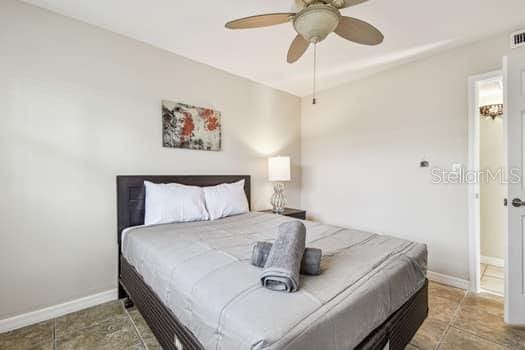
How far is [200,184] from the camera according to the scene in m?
2.85

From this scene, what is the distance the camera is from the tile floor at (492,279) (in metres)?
2.53

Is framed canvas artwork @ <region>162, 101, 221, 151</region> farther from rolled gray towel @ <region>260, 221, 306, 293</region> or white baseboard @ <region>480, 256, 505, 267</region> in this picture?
white baseboard @ <region>480, 256, 505, 267</region>

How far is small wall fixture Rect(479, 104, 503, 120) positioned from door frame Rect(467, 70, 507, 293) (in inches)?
46.6

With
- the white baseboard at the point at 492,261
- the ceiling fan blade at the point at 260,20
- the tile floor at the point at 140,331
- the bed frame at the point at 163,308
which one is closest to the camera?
the bed frame at the point at 163,308

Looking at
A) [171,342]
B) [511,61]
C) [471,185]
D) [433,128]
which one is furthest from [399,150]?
[171,342]

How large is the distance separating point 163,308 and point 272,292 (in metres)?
0.75

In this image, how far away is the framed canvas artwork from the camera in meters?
2.66

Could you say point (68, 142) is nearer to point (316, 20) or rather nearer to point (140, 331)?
point (140, 331)

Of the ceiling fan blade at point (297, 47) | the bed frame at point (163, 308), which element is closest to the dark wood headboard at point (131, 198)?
the bed frame at point (163, 308)

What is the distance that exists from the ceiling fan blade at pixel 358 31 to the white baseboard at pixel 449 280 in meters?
2.56

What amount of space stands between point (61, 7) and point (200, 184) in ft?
6.39

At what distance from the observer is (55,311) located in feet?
6.62

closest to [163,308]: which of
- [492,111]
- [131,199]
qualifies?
[131,199]

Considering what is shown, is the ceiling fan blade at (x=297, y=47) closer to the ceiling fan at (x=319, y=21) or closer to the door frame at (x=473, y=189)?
the ceiling fan at (x=319, y=21)
